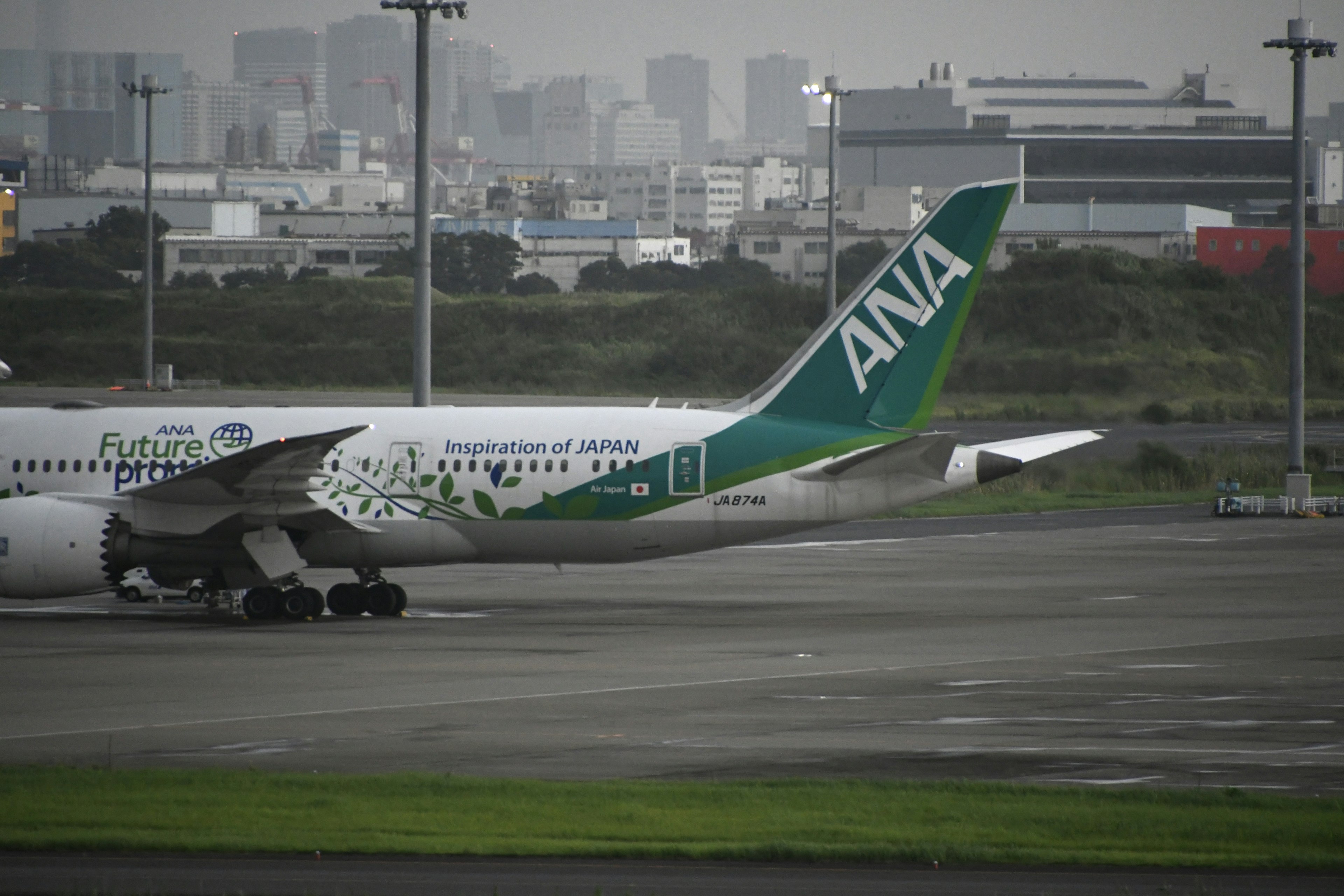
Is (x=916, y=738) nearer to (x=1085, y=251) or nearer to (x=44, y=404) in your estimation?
(x=44, y=404)

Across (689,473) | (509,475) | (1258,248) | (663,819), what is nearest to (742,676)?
(689,473)

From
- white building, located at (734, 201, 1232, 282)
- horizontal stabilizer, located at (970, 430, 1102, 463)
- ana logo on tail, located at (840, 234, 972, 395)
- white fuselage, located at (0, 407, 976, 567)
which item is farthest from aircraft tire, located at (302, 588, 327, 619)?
white building, located at (734, 201, 1232, 282)

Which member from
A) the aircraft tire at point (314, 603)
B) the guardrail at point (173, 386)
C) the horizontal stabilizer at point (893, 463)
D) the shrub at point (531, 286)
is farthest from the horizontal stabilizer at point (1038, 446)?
the shrub at point (531, 286)

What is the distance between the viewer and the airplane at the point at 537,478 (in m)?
32.9

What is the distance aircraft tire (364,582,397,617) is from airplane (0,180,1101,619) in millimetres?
33

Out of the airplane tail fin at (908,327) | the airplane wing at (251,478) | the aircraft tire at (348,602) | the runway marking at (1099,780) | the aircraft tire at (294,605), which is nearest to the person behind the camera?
the runway marking at (1099,780)

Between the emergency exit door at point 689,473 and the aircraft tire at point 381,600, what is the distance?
574 cm

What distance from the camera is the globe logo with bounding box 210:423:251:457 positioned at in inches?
1388

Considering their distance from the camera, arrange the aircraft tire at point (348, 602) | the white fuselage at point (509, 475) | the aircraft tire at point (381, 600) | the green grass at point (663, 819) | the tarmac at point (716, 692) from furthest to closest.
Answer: the aircraft tire at point (348, 602) < the aircraft tire at point (381, 600) < the white fuselage at point (509, 475) < the green grass at point (663, 819) < the tarmac at point (716, 692)

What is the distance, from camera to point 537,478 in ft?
112

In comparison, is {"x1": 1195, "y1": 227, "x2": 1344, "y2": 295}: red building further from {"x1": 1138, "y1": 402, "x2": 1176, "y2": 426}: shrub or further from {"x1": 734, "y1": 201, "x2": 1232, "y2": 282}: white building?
{"x1": 1138, "y1": 402, "x2": 1176, "y2": 426}: shrub

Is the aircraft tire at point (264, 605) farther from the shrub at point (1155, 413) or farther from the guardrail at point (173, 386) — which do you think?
the guardrail at point (173, 386)

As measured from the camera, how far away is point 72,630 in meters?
32.2

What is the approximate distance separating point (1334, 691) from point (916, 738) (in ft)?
23.4
